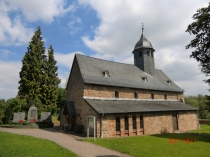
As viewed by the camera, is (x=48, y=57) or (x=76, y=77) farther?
(x=48, y=57)

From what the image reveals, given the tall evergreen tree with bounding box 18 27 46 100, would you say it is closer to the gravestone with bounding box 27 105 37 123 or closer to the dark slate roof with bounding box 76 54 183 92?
→ the gravestone with bounding box 27 105 37 123

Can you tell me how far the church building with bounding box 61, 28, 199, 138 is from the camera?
18281 millimetres

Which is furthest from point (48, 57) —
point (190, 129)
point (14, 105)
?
point (190, 129)

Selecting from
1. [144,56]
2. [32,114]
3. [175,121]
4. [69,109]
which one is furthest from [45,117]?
[144,56]

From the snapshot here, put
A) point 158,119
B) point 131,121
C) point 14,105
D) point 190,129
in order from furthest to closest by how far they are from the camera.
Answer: point 14,105 → point 190,129 → point 158,119 → point 131,121

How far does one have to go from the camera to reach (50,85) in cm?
3678

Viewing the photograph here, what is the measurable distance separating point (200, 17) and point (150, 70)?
1758 centimetres

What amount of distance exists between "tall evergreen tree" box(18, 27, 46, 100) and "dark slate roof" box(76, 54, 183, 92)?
49.5 feet

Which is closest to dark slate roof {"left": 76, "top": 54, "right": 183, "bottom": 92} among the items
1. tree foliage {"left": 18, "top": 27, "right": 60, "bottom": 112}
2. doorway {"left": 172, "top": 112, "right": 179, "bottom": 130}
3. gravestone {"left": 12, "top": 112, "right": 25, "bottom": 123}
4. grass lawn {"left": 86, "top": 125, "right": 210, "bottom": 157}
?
doorway {"left": 172, "top": 112, "right": 179, "bottom": 130}

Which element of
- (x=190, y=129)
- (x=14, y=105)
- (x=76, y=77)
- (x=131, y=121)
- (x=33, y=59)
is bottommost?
(x=190, y=129)

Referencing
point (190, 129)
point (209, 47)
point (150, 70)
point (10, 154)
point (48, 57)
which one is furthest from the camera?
point (48, 57)

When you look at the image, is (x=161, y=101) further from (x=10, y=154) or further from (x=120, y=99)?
(x=10, y=154)

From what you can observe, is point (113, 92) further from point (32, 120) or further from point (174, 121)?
point (32, 120)

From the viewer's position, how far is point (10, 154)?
28.9 ft
